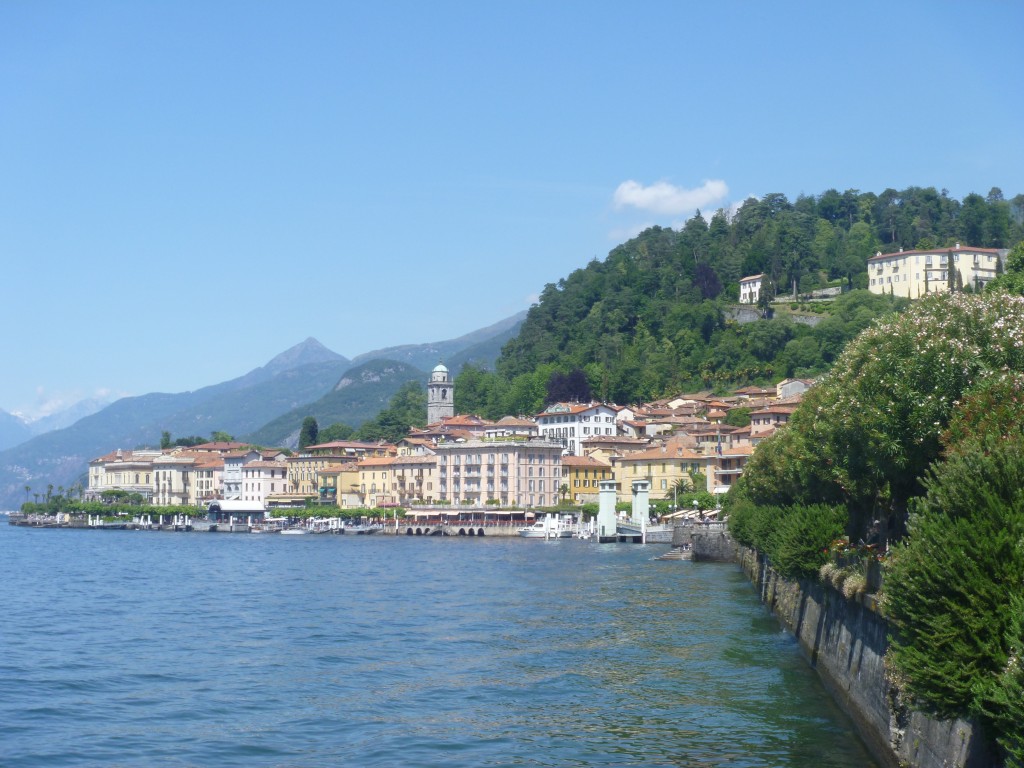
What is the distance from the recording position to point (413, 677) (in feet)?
93.2

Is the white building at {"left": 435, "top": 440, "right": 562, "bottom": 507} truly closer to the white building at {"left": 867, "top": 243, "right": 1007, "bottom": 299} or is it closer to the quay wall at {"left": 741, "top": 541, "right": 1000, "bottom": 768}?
the white building at {"left": 867, "top": 243, "right": 1007, "bottom": 299}

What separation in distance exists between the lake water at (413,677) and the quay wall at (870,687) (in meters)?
0.54

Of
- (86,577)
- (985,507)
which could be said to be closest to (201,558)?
(86,577)

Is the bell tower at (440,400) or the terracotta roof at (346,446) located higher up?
the bell tower at (440,400)

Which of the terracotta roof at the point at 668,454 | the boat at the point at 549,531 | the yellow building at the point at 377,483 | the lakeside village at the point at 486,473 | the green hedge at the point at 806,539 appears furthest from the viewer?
the yellow building at the point at 377,483

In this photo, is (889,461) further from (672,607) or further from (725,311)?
(725,311)

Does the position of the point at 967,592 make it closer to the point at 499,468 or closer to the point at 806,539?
the point at 806,539

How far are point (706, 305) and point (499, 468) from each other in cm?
4418

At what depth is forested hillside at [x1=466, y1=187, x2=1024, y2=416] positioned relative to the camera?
147 meters

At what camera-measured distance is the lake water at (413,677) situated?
21.1 m

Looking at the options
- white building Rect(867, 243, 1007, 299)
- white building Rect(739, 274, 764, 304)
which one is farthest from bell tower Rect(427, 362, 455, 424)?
white building Rect(867, 243, 1007, 299)

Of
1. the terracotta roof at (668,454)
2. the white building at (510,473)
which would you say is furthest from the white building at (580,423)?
the terracotta roof at (668,454)

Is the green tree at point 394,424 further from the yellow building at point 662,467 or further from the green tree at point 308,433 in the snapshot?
the yellow building at point 662,467

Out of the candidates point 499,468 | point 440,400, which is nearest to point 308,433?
point 440,400
